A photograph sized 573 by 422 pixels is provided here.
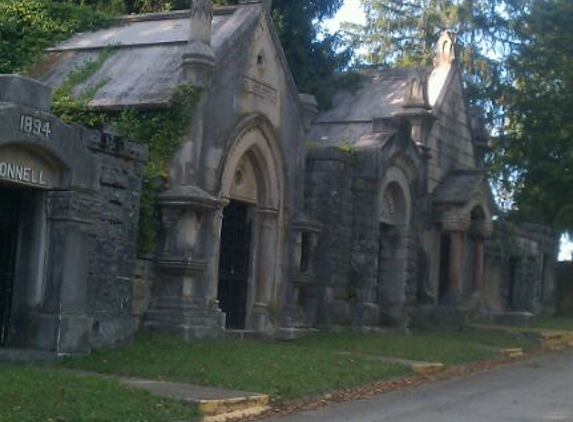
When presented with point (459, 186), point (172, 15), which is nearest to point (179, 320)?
point (172, 15)

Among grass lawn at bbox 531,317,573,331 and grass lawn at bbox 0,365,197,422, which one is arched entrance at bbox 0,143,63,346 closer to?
grass lawn at bbox 0,365,197,422

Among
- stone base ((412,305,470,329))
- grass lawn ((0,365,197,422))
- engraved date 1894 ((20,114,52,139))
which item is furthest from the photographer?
stone base ((412,305,470,329))

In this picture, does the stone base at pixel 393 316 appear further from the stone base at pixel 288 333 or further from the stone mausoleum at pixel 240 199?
the stone base at pixel 288 333

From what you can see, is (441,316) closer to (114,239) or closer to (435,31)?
(114,239)

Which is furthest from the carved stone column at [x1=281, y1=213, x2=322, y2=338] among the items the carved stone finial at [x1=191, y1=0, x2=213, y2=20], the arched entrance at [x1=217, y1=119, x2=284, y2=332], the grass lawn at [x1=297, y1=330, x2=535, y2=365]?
the carved stone finial at [x1=191, y1=0, x2=213, y2=20]

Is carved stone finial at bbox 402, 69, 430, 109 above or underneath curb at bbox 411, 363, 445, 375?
above

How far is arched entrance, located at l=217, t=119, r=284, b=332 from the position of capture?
64.3ft

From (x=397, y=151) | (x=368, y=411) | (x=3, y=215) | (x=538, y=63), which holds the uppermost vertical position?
(x=538, y=63)

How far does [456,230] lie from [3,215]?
1453 cm

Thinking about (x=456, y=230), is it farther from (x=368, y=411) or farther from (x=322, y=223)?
(x=368, y=411)

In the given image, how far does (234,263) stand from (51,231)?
5.97 metres

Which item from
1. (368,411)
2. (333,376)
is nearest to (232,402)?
(368,411)

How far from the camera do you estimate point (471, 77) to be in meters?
41.6

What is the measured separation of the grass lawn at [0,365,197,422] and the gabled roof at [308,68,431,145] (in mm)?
14406
